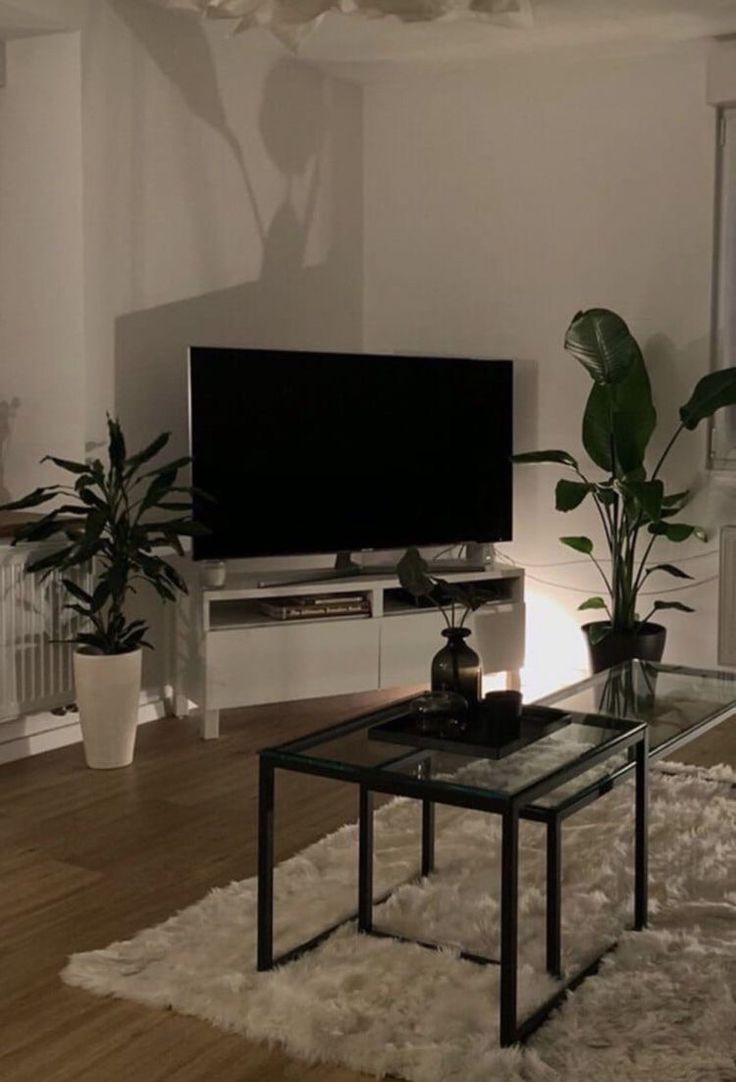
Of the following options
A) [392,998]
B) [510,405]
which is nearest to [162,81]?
[510,405]

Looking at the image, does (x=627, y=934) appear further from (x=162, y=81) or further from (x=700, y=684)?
(x=162, y=81)

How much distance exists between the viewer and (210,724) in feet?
15.5

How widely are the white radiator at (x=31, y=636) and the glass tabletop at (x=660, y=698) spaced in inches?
71.8

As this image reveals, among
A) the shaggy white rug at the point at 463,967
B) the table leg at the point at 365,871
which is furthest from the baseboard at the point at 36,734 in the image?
the table leg at the point at 365,871

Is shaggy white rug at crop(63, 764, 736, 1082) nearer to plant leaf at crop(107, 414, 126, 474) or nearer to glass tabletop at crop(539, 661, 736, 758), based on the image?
glass tabletop at crop(539, 661, 736, 758)

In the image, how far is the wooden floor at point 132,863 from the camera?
7.98 feet

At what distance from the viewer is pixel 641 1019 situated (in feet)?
8.25

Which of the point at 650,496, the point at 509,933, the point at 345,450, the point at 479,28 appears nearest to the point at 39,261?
the point at 345,450

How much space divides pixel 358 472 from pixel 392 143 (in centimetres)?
164

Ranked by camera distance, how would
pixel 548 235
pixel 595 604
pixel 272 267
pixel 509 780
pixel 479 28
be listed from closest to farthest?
pixel 509 780, pixel 479 28, pixel 595 604, pixel 272 267, pixel 548 235

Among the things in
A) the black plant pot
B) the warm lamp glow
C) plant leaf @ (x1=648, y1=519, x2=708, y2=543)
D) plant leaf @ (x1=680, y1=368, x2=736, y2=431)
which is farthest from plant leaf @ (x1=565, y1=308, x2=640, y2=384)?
the warm lamp glow

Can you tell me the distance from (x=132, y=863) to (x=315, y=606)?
5.36ft

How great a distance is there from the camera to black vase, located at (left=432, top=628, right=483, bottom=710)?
3.06m

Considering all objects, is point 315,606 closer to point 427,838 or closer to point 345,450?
point 345,450
